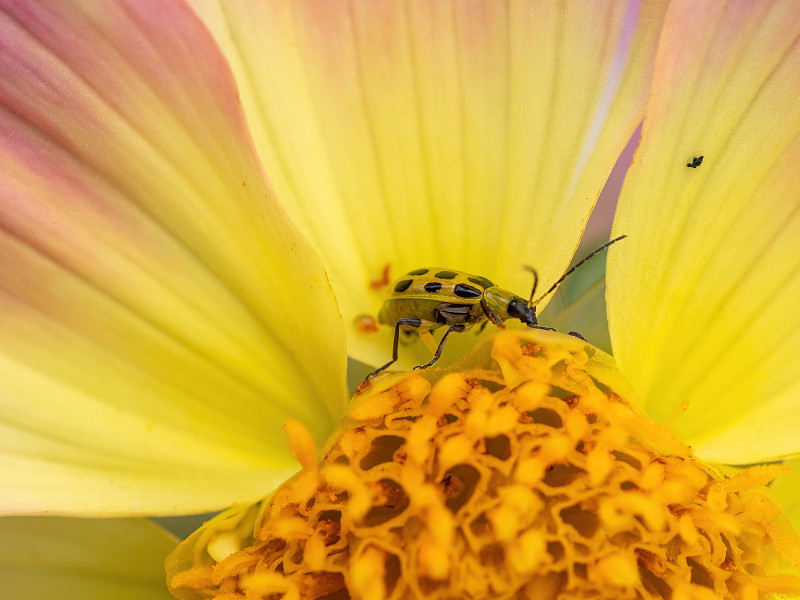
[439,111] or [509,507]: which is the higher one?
[439,111]

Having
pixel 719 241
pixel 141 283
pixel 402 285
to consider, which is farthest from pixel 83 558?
pixel 719 241

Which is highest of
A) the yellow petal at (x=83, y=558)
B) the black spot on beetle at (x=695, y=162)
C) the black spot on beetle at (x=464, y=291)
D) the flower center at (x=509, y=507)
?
the black spot on beetle at (x=464, y=291)

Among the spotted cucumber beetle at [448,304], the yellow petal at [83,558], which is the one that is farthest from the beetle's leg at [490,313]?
the yellow petal at [83,558]

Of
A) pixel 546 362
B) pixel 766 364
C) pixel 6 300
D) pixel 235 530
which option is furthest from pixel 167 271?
pixel 766 364

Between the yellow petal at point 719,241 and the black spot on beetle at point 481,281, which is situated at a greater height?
the black spot on beetle at point 481,281

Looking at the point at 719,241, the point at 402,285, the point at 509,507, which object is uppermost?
the point at 402,285

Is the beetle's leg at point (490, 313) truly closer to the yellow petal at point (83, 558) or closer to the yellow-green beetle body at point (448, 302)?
the yellow-green beetle body at point (448, 302)

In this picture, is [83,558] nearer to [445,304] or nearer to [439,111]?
[445,304]
